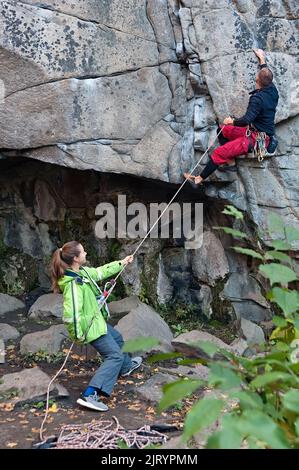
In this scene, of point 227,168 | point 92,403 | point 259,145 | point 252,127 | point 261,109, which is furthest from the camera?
point 227,168

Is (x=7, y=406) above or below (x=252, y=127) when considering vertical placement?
below

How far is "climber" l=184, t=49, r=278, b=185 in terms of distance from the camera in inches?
246

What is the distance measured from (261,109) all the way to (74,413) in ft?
12.8

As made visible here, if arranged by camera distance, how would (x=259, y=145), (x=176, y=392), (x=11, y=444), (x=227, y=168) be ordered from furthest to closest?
(x=227, y=168) → (x=259, y=145) → (x=11, y=444) → (x=176, y=392)

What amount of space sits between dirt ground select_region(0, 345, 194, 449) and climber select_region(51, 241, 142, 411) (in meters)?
0.14

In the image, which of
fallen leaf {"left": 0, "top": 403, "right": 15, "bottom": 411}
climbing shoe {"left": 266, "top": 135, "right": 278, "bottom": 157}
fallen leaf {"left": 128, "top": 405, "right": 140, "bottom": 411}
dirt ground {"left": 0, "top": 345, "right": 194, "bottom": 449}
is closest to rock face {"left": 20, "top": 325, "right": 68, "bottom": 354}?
dirt ground {"left": 0, "top": 345, "right": 194, "bottom": 449}

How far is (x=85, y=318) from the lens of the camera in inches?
193

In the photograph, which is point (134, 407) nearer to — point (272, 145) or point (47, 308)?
point (47, 308)

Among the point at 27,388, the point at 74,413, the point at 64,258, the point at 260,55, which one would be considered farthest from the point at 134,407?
the point at 260,55

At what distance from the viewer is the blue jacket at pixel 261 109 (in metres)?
6.24

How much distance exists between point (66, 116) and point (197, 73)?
5.74ft

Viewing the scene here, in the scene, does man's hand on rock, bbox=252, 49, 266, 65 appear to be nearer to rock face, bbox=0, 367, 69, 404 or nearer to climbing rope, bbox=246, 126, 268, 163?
climbing rope, bbox=246, 126, 268, 163

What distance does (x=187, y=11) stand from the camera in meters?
6.80
